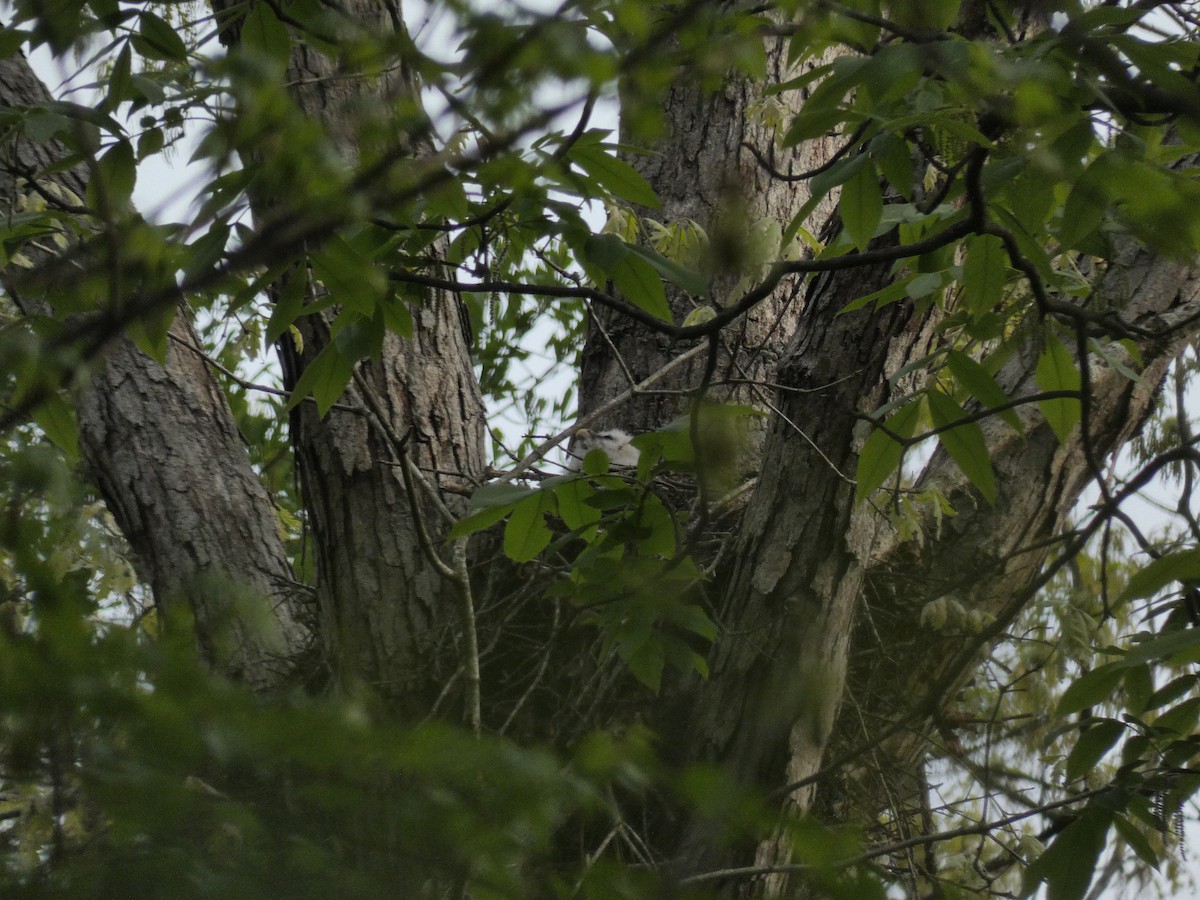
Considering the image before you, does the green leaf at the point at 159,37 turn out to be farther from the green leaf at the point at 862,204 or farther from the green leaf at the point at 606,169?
the green leaf at the point at 862,204

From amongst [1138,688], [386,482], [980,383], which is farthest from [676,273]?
Result: [386,482]

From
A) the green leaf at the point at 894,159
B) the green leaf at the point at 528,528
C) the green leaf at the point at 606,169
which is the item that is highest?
the green leaf at the point at 606,169

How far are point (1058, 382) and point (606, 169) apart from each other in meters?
0.84

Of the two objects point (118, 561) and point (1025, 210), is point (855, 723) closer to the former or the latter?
point (1025, 210)

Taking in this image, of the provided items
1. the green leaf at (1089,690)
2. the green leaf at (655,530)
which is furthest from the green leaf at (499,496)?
the green leaf at (1089,690)

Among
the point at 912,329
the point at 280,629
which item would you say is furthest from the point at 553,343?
the point at 912,329

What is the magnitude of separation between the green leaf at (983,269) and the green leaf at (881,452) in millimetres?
207


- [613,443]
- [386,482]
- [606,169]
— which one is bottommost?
[606,169]

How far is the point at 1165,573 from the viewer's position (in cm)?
142

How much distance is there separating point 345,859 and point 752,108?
2495 mm

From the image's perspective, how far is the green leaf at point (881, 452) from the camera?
6.03 feet

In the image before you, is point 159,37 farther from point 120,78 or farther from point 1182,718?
point 1182,718

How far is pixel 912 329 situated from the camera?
2248 mm

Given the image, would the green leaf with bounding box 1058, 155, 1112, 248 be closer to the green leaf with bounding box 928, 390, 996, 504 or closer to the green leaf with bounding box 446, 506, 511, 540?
the green leaf with bounding box 928, 390, 996, 504
